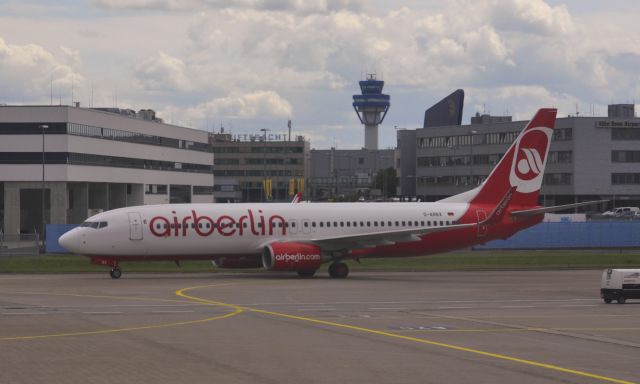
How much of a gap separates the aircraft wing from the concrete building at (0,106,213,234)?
44.4 metres

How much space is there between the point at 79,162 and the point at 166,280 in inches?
2207

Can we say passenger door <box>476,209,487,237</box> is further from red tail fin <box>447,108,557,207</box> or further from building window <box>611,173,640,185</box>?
building window <box>611,173,640,185</box>

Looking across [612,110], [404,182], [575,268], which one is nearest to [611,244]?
[575,268]

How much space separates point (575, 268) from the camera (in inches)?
2645

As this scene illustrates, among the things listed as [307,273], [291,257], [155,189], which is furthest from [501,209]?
[155,189]

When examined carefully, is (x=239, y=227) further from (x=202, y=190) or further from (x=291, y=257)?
(x=202, y=190)

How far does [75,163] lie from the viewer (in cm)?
10838

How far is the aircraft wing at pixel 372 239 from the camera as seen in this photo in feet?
189

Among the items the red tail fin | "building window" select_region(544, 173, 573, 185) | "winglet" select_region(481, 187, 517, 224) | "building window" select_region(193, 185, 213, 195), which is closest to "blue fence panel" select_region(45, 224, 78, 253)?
the red tail fin

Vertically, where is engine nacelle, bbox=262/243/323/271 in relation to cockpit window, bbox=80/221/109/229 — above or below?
below

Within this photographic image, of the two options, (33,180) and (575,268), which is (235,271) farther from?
(33,180)

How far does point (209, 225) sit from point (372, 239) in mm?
8855

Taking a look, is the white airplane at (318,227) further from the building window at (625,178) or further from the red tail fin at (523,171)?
the building window at (625,178)

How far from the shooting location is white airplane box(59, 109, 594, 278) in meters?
56.3
